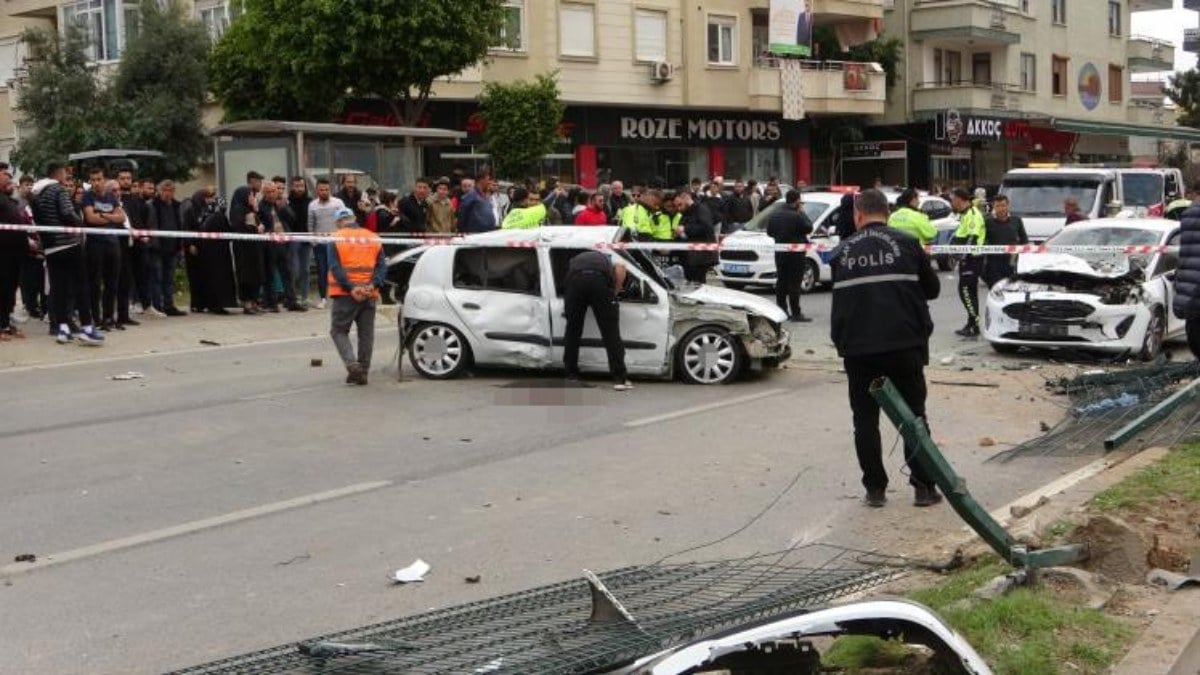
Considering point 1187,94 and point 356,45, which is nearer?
point 356,45

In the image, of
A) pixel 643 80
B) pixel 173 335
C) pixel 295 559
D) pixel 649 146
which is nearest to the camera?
pixel 295 559

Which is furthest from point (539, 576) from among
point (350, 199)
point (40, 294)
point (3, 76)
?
point (3, 76)

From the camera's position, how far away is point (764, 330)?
42.2 feet

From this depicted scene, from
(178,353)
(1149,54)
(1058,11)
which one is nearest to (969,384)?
(178,353)

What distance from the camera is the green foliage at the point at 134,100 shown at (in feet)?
102

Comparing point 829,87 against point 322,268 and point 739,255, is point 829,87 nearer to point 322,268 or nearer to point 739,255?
point 739,255

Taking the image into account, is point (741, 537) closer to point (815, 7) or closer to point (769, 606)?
point (769, 606)

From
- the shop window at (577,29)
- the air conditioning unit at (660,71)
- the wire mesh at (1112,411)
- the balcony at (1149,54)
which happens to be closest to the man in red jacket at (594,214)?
the wire mesh at (1112,411)

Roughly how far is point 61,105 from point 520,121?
10.8 m

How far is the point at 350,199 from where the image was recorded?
20.0m

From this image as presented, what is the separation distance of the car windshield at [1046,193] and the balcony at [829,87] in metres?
17.1

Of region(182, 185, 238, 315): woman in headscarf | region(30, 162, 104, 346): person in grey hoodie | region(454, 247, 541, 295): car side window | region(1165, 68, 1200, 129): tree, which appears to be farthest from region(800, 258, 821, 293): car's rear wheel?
region(1165, 68, 1200, 129): tree

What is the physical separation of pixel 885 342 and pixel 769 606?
4.50 meters

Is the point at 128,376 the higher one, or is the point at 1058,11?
the point at 1058,11
